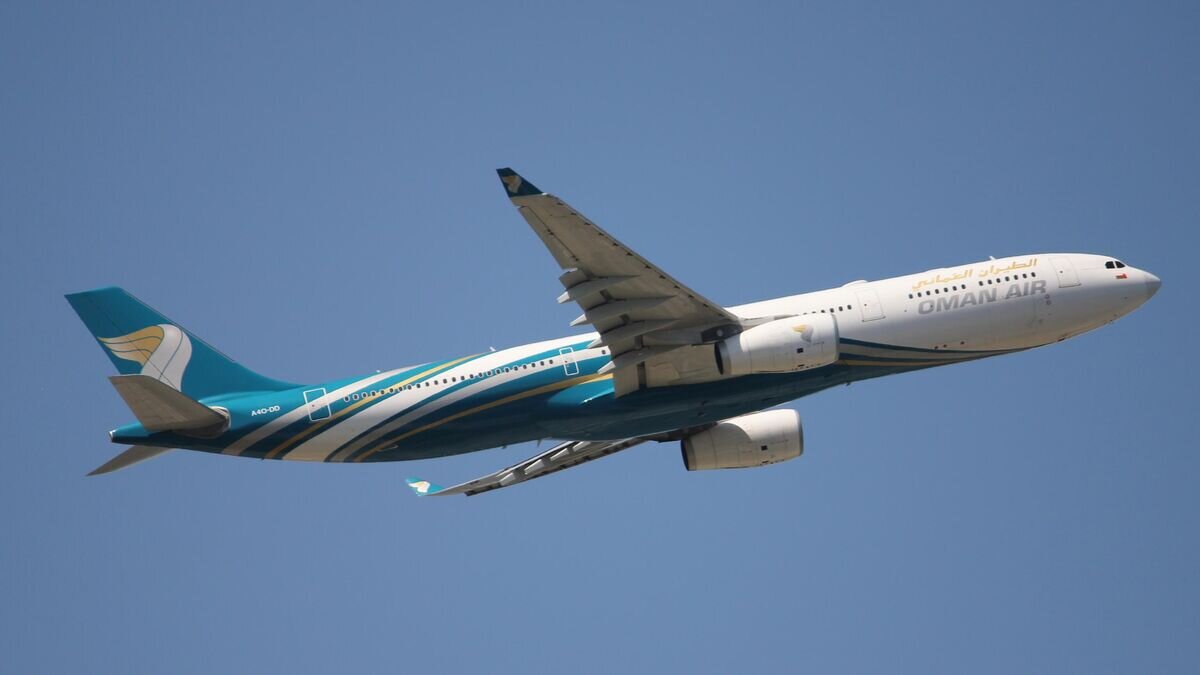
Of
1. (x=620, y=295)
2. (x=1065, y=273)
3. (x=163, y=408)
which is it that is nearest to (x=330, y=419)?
(x=163, y=408)

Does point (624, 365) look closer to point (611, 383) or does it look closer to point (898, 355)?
point (611, 383)

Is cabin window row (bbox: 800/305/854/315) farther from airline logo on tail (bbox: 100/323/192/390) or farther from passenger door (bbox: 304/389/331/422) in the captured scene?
airline logo on tail (bbox: 100/323/192/390)

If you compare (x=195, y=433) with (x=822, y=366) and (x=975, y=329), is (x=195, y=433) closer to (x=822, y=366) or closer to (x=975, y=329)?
(x=822, y=366)

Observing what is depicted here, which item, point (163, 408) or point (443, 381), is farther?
point (443, 381)

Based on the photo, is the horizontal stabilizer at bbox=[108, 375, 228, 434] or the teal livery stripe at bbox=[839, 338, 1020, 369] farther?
the teal livery stripe at bbox=[839, 338, 1020, 369]

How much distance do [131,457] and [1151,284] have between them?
102 ft

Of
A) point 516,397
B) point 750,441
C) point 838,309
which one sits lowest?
point 750,441

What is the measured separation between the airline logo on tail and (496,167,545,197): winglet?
47.2 feet

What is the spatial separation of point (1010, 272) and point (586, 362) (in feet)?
43.1

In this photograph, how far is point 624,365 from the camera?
4166 centimetres

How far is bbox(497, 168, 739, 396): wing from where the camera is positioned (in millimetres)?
36531

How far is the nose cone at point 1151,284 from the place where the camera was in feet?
148

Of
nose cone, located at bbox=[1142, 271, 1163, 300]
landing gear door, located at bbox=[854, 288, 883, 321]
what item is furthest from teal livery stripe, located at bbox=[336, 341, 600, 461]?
nose cone, located at bbox=[1142, 271, 1163, 300]

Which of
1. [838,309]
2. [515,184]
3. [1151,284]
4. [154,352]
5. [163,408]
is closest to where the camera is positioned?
[515,184]
